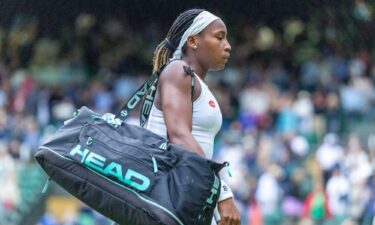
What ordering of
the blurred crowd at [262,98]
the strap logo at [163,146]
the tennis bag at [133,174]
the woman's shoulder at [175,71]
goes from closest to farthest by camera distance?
the tennis bag at [133,174], the strap logo at [163,146], the woman's shoulder at [175,71], the blurred crowd at [262,98]

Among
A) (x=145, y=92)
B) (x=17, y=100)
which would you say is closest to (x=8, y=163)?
(x=17, y=100)

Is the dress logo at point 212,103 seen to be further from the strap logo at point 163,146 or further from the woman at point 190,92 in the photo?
the strap logo at point 163,146

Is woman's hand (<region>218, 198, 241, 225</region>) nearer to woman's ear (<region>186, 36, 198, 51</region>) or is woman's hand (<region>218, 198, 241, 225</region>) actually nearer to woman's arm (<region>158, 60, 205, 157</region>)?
woman's arm (<region>158, 60, 205, 157</region>)

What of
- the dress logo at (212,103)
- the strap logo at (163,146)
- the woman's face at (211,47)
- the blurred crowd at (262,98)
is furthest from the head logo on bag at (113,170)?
the blurred crowd at (262,98)

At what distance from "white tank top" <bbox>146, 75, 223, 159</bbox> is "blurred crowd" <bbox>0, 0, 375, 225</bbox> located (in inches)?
324

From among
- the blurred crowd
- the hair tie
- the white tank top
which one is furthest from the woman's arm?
the blurred crowd

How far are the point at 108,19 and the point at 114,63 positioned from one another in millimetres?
1350

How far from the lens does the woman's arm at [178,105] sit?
15.5 ft

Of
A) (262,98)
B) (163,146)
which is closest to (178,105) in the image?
(163,146)

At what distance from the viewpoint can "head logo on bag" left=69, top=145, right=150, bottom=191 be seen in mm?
4559

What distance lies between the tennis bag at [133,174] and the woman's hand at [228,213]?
15 centimetres

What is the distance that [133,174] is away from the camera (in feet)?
15.0

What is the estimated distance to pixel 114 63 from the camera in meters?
19.7

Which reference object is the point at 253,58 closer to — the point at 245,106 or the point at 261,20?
the point at 261,20
